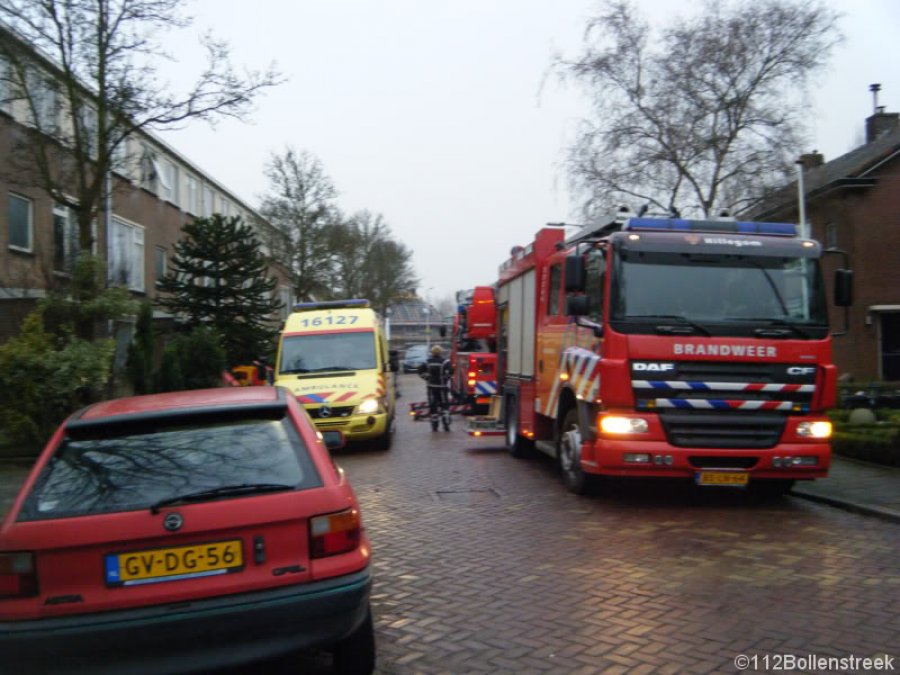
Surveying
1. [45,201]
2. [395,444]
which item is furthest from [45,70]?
[395,444]

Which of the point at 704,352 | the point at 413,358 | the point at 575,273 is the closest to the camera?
the point at 704,352

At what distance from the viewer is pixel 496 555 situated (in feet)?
22.1

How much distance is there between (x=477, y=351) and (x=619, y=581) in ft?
50.9

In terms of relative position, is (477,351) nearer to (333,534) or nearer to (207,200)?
(333,534)

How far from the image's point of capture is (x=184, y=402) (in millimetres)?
4539

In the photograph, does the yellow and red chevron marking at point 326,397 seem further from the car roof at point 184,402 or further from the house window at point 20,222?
the house window at point 20,222

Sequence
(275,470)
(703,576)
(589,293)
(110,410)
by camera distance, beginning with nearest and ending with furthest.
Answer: (275,470) < (110,410) < (703,576) < (589,293)

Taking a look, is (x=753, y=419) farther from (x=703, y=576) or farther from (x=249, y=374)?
(x=249, y=374)

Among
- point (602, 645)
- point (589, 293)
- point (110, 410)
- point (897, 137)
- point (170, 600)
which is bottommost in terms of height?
point (602, 645)

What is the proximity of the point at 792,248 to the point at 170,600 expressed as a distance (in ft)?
23.3

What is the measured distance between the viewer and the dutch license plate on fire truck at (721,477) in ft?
26.1

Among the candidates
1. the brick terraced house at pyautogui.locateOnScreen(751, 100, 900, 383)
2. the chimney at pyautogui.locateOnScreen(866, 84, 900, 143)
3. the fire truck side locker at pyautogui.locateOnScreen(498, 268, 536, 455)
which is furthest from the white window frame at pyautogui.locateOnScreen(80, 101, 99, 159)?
the chimney at pyautogui.locateOnScreen(866, 84, 900, 143)

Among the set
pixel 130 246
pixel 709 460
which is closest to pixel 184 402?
pixel 709 460

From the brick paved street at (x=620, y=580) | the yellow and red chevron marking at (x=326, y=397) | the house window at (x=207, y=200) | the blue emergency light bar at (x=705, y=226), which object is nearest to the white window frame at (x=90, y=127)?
the yellow and red chevron marking at (x=326, y=397)
